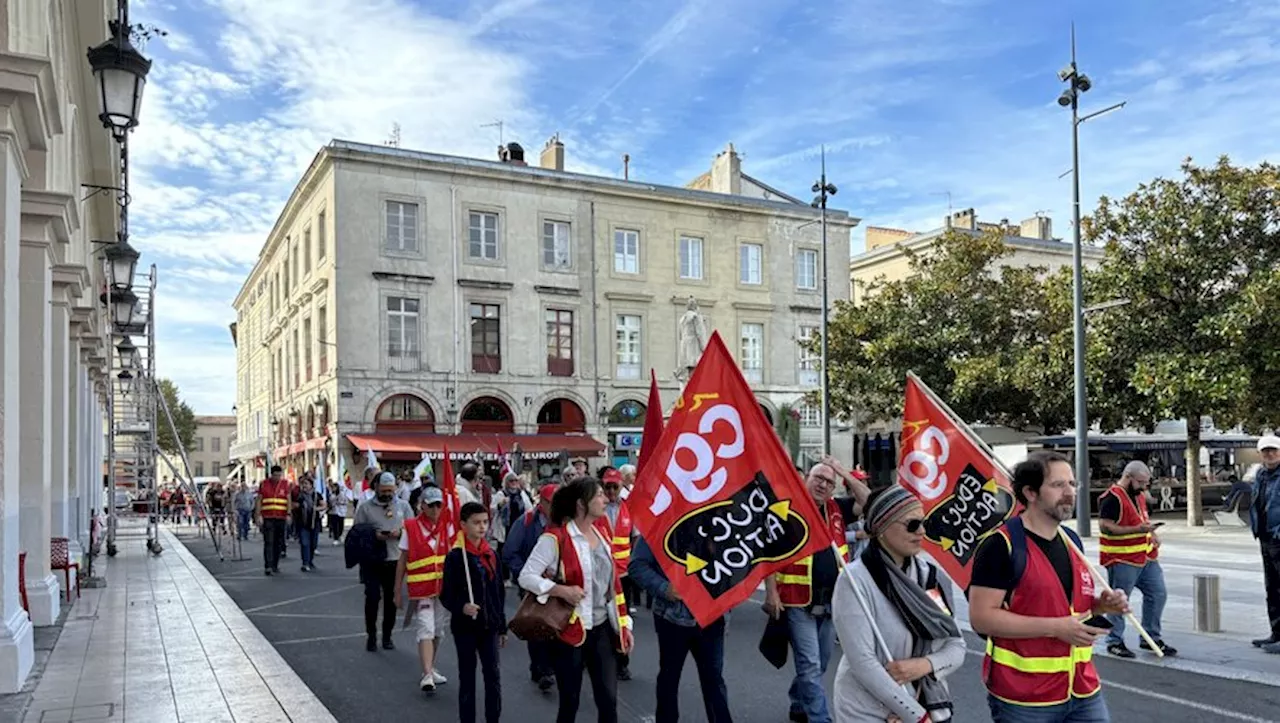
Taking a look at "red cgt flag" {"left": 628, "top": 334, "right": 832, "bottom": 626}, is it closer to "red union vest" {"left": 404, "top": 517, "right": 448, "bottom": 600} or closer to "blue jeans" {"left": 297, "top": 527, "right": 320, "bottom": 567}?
"red union vest" {"left": 404, "top": 517, "right": 448, "bottom": 600}

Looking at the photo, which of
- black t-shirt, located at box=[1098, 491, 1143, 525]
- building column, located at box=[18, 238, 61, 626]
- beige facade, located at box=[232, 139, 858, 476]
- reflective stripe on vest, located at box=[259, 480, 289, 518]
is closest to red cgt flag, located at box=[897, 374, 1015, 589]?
black t-shirt, located at box=[1098, 491, 1143, 525]

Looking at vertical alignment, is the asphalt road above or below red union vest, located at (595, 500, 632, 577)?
below

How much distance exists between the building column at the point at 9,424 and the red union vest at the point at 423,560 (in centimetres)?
290

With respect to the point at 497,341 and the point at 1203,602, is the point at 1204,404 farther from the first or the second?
the point at 497,341

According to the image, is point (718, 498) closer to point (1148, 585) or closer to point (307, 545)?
point (1148, 585)

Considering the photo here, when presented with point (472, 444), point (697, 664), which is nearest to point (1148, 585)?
point (697, 664)

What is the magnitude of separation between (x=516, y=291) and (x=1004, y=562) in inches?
1395

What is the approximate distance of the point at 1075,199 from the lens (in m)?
21.0

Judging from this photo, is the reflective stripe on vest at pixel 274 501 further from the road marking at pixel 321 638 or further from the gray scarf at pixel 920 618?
the gray scarf at pixel 920 618

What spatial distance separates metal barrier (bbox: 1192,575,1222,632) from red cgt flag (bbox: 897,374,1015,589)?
4695 millimetres

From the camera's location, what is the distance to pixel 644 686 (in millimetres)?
8250

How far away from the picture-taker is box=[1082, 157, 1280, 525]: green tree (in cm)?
2077

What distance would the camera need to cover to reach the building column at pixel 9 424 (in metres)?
7.22

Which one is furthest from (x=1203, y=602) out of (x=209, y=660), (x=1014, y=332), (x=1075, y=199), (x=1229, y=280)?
(x=1014, y=332)
